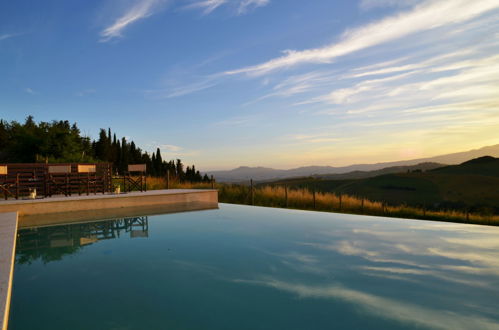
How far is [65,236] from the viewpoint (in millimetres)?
7375

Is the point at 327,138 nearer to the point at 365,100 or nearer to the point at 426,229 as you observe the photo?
the point at 365,100

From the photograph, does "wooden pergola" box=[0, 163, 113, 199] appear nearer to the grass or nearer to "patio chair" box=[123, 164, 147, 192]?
"patio chair" box=[123, 164, 147, 192]

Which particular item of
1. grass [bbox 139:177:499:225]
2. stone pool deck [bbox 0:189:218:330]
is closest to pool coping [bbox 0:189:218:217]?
stone pool deck [bbox 0:189:218:330]

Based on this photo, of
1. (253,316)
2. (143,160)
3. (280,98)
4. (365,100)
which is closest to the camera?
(253,316)

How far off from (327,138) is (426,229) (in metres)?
12.7

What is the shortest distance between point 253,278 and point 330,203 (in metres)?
9.50

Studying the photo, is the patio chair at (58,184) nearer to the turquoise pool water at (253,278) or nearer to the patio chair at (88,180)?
the patio chair at (88,180)

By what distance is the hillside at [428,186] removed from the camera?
37.5 m

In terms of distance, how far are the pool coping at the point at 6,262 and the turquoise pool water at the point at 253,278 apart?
397 mm

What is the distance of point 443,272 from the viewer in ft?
17.0

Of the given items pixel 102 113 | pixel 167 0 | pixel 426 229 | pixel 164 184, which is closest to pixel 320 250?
pixel 426 229

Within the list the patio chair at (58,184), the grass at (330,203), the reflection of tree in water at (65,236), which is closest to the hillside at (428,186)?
the grass at (330,203)

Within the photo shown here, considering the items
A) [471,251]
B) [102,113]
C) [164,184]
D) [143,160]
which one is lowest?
[471,251]

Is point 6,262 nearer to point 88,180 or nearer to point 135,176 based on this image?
point 88,180
